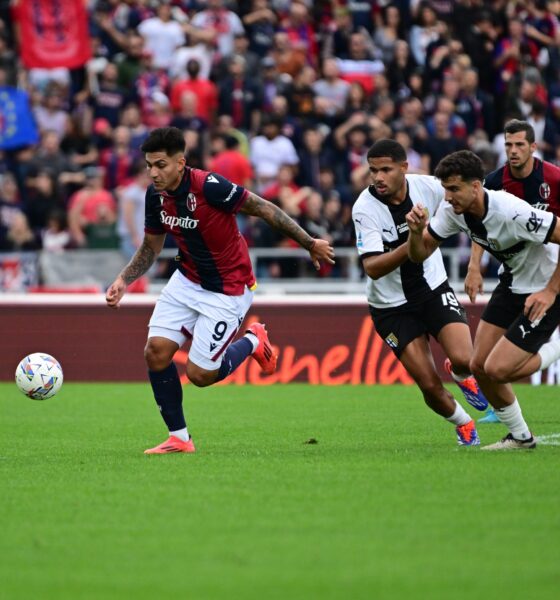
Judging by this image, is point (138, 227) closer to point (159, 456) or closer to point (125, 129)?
point (125, 129)

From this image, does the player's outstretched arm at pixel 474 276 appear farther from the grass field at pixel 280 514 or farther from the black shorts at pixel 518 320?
the grass field at pixel 280 514

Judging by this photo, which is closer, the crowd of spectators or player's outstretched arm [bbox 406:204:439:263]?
player's outstretched arm [bbox 406:204:439:263]

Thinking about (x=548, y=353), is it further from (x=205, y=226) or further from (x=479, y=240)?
(x=205, y=226)

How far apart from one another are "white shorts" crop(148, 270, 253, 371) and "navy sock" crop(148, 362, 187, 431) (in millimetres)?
204

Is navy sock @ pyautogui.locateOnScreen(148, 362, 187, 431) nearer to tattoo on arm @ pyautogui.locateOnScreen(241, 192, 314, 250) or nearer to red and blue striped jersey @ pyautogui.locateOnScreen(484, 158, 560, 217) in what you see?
tattoo on arm @ pyautogui.locateOnScreen(241, 192, 314, 250)

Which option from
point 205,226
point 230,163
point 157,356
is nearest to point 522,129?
point 205,226

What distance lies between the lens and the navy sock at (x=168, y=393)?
30.9 ft

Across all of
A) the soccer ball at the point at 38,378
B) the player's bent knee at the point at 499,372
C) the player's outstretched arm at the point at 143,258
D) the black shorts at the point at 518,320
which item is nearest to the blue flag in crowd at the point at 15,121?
the soccer ball at the point at 38,378

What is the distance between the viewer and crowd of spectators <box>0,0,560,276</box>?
18406mm

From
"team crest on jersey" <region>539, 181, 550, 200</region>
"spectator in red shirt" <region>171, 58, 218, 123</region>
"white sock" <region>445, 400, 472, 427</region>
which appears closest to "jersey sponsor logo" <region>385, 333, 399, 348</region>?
"white sock" <region>445, 400, 472, 427</region>

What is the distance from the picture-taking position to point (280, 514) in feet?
22.3

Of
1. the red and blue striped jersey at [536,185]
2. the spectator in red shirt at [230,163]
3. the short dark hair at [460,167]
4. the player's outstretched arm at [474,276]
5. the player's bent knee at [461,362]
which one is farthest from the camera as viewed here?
the spectator in red shirt at [230,163]

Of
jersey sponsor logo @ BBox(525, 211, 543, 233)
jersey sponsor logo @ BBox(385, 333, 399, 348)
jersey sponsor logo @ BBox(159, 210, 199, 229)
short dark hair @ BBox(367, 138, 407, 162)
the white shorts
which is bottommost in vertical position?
jersey sponsor logo @ BBox(385, 333, 399, 348)

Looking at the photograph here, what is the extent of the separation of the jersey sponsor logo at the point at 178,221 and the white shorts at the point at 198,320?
16.8 inches
